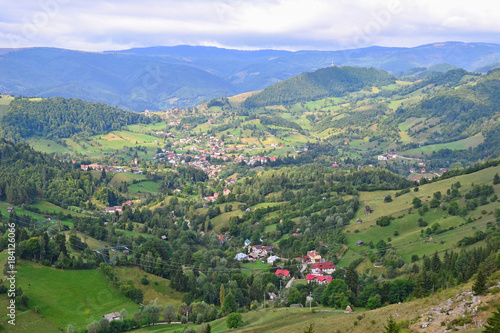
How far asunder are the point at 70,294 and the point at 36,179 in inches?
2569

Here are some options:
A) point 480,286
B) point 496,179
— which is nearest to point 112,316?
point 480,286

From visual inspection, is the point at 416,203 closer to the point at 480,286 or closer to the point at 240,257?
the point at 240,257

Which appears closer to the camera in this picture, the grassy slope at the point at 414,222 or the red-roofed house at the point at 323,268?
the grassy slope at the point at 414,222

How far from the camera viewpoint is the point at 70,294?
156ft

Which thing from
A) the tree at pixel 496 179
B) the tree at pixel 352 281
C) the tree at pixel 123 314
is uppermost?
the tree at pixel 496 179

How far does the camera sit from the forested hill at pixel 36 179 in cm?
8765

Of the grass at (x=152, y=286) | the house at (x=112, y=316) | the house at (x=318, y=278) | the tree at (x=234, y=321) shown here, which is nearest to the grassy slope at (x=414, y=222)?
the house at (x=318, y=278)

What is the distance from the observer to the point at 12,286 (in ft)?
137

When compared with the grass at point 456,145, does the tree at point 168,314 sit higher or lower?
lower

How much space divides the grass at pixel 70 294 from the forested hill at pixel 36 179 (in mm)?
42414

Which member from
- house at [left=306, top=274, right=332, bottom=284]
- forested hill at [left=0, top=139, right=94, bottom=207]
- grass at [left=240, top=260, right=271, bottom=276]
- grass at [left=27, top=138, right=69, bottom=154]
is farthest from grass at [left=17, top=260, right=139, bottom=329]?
grass at [left=27, top=138, right=69, bottom=154]

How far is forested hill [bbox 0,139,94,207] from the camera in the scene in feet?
288

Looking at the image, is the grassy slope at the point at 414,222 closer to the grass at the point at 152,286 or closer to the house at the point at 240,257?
the house at the point at 240,257

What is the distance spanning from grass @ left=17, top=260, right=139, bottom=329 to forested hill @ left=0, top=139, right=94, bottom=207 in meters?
42.4
